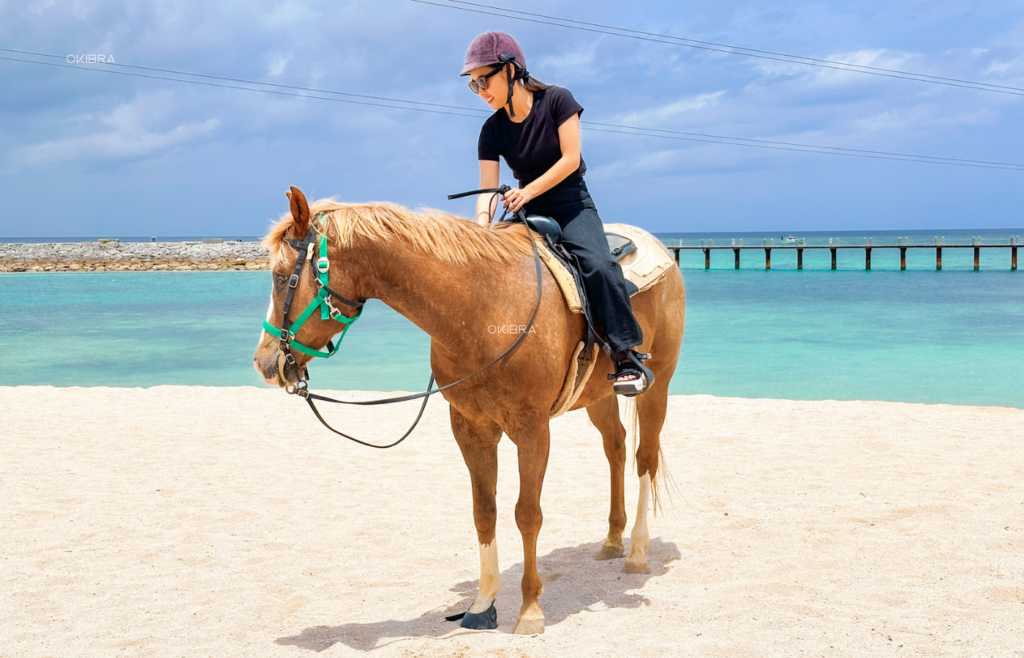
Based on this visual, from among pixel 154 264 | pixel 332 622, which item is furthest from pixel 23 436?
pixel 154 264

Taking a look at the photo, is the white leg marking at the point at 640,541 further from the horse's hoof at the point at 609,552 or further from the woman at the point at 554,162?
the woman at the point at 554,162

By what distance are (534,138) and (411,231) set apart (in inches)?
33.9

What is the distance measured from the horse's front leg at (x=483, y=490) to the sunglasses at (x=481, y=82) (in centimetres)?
153

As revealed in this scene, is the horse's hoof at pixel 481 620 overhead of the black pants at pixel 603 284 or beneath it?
beneath

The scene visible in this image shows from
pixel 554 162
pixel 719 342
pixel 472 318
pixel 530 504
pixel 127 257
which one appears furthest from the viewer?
pixel 127 257

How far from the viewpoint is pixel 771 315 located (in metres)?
28.9

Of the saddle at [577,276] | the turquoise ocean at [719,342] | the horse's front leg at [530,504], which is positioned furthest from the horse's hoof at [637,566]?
the turquoise ocean at [719,342]

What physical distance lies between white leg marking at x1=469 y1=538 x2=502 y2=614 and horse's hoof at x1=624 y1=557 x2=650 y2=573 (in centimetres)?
102

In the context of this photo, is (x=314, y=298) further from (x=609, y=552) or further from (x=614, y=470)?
(x=609, y=552)

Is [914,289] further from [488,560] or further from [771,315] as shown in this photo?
[488,560]

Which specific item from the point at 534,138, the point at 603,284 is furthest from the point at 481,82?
the point at 603,284

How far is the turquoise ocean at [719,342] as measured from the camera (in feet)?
49.2

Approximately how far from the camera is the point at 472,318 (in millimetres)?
3312

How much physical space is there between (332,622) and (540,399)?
5.04 ft
